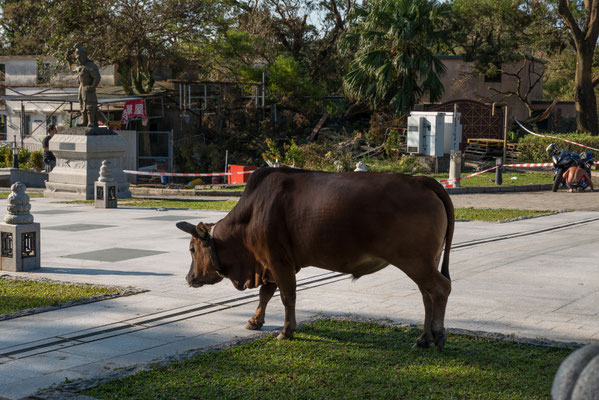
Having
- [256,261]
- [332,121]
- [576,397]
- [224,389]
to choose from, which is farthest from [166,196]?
[576,397]

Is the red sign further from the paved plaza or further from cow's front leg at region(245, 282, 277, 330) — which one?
cow's front leg at region(245, 282, 277, 330)

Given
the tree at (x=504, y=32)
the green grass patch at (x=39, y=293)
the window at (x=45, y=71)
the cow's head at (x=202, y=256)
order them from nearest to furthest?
1. the cow's head at (x=202, y=256)
2. the green grass patch at (x=39, y=293)
3. the tree at (x=504, y=32)
4. the window at (x=45, y=71)

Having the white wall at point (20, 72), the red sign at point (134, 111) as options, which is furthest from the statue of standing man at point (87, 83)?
the white wall at point (20, 72)

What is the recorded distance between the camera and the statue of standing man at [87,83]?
22578 millimetres

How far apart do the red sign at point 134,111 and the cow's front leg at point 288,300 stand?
26.1m

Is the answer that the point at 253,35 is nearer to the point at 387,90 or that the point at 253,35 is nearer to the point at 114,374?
the point at 387,90

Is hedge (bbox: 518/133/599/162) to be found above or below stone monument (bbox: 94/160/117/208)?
above

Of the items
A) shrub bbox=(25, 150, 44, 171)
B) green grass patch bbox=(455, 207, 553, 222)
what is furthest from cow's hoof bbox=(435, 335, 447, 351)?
shrub bbox=(25, 150, 44, 171)

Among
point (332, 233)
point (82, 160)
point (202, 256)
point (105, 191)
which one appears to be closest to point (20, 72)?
point (82, 160)

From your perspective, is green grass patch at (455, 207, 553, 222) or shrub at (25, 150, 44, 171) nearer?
green grass patch at (455, 207, 553, 222)

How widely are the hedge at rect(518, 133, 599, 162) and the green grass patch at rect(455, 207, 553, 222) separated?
43.5 feet

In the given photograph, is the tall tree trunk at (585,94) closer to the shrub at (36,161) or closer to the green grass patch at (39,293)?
the shrub at (36,161)

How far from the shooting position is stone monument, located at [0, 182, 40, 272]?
10.9m

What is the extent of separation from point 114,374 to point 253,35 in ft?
116
